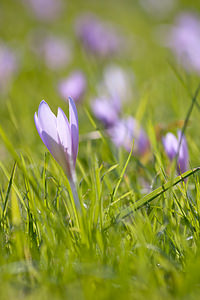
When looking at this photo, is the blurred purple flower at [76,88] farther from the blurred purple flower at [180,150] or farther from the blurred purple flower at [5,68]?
the blurred purple flower at [180,150]

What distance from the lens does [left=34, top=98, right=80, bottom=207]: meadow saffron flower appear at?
0.70 m

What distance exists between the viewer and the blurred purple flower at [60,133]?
70 cm

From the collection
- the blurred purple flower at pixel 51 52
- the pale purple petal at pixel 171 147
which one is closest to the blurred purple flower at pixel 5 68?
the blurred purple flower at pixel 51 52

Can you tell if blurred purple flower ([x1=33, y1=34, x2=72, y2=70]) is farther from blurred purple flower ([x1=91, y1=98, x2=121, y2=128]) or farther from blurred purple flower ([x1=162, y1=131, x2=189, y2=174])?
blurred purple flower ([x1=162, y1=131, x2=189, y2=174])

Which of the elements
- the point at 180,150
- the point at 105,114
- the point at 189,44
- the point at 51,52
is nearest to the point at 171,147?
the point at 180,150

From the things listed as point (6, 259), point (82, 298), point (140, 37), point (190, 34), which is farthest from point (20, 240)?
point (140, 37)

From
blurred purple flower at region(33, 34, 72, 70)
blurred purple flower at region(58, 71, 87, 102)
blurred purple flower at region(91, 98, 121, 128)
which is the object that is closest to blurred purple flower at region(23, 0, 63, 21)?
blurred purple flower at region(33, 34, 72, 70)

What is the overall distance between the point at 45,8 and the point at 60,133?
474 cm

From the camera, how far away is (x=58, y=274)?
601 millimetres

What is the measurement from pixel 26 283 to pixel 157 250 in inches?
8.1

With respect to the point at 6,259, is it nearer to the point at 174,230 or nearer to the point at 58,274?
the point at 58,274

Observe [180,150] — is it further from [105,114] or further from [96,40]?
[96,40]

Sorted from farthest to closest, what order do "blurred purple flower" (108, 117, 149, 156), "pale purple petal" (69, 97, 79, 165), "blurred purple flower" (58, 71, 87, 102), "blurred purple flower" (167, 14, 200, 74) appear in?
"blurred purple flower" (167, 14, 200, 74) → "blurred purple flower" (58, 71, 87, 102) → "blurred purple flower" (108, 117, 149, 156) → "pale purple petal" (69, 97, 79, 165)

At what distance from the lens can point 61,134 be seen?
0.72 m
